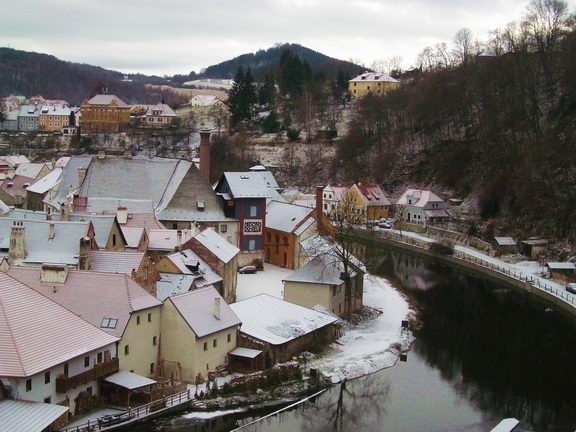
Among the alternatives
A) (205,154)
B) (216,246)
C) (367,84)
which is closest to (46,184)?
(205,154)

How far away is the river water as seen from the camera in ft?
91.8

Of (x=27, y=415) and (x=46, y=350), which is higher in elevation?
(x=46, y=350)

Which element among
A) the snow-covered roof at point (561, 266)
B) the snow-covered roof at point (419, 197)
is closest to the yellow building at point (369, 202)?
the snow-covered roof at point (419, 197)

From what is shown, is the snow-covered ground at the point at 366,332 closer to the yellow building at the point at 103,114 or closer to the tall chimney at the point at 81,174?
the tall chimney at the point at 81,174

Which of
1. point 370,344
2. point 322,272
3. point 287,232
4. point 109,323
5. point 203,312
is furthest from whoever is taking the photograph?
point 287,232

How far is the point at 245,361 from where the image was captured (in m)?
31.7

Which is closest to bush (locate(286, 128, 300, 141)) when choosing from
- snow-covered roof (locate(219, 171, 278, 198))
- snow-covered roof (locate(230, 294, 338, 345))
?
snow-covered roof (locate(219, 171, 278, 198))

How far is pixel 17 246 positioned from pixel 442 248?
37.3 m

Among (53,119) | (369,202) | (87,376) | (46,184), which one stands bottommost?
(87,376)

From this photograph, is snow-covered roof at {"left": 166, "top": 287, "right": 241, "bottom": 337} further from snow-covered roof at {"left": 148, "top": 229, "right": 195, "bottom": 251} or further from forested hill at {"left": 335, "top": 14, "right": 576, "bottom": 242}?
forested hill at {"left": 335, "top": 14, "right": 576, "bottom": 242}

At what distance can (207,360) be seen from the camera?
30.6 meters

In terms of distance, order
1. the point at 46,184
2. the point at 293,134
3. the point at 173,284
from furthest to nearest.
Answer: the point at 293,134, the point at 46,184, the point at 173,284

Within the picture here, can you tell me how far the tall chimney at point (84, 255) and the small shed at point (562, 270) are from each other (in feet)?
107

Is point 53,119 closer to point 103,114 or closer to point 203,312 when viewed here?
point 103,114
